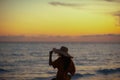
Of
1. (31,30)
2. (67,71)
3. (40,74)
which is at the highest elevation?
(31,30)

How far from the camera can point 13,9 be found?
8.29 metres

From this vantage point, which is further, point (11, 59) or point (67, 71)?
point (11, 59)

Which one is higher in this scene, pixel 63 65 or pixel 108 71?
pixel 63 65

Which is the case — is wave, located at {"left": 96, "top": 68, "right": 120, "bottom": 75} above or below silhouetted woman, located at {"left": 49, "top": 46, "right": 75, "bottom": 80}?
below

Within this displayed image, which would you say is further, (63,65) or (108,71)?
(108,71)

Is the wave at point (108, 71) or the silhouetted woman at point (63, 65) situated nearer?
the silhouetted woman at point (63, 65)

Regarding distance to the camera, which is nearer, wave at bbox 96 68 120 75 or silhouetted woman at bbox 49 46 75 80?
silhouetted woman at bbox 49 46 75 80

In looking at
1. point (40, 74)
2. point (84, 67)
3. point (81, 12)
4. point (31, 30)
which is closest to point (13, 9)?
point (31, 30)

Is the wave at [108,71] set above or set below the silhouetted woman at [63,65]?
below

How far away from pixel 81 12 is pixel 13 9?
5.88 feet

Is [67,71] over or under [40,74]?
over

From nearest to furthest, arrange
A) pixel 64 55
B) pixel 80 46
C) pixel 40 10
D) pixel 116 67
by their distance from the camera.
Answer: pixel 64 55
pixel 40 10
pixel 116 67
pixel 80 46

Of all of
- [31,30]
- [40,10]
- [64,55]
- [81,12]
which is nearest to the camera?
[64,55]

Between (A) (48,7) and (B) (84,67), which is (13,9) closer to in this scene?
(A) (48,7)
